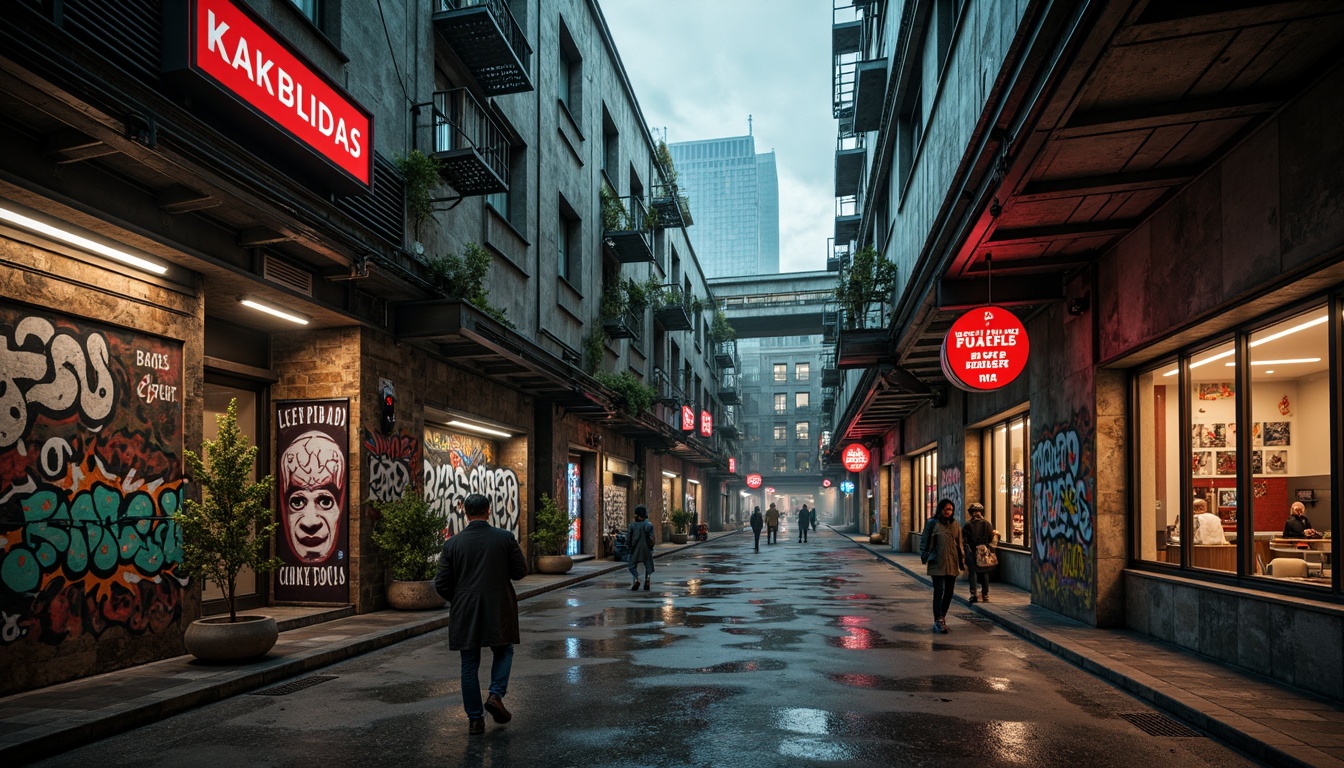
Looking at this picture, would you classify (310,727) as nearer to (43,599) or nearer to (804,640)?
(43,599)

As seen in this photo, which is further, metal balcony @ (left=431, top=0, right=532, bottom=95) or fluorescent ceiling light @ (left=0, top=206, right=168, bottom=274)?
metal balcony @ (left=431, top=0, right=532, bottom=95)

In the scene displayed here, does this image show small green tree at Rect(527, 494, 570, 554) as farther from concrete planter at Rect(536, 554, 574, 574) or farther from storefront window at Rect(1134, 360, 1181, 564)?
storefront window at Rect(1134, 360, 1181, 564)

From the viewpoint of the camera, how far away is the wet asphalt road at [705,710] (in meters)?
6.07

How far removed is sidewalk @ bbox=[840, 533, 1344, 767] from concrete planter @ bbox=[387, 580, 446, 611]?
24.6 ft

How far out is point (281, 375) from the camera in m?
13.5

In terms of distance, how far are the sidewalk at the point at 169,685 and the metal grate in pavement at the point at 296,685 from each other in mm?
182

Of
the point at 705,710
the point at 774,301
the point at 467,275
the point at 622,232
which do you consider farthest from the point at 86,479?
the point at 774,301

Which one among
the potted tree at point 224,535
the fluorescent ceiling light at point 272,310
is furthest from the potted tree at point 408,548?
the potted tree at point 224,535

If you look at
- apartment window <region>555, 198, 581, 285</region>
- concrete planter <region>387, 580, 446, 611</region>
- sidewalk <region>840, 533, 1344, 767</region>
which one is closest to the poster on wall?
concrete planter <region>387, 580, 446, 611</region>

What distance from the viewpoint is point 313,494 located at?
43.6 feet

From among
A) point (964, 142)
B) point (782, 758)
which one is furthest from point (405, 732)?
point (964, 142)

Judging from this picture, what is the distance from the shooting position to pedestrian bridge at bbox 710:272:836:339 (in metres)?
51.2

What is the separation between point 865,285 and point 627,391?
7782mm

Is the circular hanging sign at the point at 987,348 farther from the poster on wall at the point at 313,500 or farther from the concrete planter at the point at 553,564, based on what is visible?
the concrete planter at the point at 553,564
